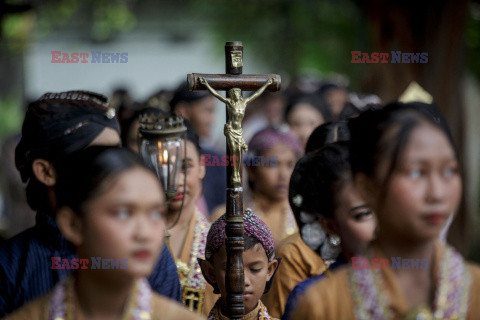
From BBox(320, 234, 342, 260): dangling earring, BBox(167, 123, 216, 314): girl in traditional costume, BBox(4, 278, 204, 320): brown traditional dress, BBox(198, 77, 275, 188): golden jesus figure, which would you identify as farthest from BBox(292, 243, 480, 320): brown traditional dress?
BBox(167, 123, 216, 314): girl in traditional costume

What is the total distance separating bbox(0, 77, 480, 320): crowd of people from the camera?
2.72m

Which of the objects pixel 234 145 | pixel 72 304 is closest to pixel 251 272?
pixel 234 145

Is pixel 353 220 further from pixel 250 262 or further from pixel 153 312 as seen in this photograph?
pixel 153 312

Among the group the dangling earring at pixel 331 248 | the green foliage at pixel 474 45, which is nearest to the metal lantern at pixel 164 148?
the dangling earring at pixel 331 248

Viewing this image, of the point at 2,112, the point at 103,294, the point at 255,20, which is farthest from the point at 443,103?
the point at 2,112

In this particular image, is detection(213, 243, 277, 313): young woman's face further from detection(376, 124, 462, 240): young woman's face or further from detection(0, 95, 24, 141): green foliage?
detection(0, 95, 24, 141): green foliage

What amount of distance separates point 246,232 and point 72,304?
4.43 ft

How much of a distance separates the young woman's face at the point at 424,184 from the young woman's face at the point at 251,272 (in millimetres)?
1425

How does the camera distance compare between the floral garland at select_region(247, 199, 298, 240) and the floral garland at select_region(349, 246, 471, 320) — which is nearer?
the floral garland at select_region(349, 246, 471, 320)

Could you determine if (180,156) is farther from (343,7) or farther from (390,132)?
(343,7)

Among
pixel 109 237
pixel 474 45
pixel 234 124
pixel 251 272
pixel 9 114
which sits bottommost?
pixel 251 272

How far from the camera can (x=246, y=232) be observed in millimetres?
4035

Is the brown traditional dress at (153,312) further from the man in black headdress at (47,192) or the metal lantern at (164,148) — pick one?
the metal lantern at (164,148)

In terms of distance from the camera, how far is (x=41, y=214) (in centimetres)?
370
